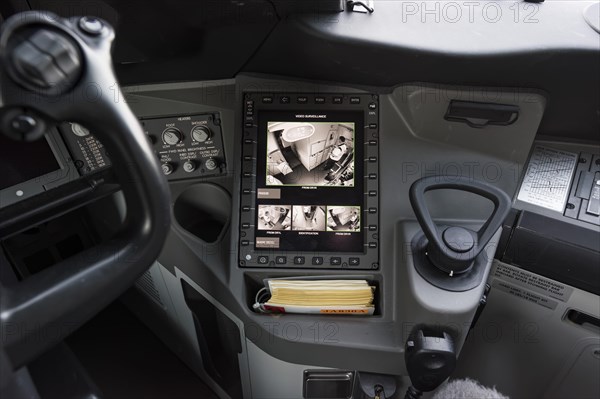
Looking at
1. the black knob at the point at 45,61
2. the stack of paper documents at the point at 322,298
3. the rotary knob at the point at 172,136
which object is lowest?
the stack of paper documents at the point at 322,298

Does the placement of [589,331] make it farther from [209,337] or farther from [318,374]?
Answer: [209,337]

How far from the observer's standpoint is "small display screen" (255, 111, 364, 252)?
976 mm

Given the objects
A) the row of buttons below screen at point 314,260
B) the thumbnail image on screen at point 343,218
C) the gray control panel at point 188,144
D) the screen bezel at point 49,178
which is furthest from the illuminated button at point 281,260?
the screen bezel at point 49,178

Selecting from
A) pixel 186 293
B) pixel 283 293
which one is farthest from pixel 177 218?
pixel 283 293

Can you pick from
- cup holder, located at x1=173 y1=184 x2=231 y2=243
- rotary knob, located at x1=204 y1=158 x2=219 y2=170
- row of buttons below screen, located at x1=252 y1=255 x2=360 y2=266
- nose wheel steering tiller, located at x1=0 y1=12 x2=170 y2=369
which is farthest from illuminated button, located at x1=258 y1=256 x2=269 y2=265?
nose wheel steering tiller, located at x1=0 y1=12 x2=170 y2=369

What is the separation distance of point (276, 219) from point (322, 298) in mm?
179

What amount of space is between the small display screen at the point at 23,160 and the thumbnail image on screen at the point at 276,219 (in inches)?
20.5

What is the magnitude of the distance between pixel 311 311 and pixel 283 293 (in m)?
0.06

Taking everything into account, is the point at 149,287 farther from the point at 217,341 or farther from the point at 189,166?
the point at 189,166

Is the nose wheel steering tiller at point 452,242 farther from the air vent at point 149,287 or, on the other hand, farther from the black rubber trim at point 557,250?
the air vent at point 149,287

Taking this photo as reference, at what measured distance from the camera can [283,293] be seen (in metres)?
0.94

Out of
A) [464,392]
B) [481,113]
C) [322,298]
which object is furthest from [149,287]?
[481,113]

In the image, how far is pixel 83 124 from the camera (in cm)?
52

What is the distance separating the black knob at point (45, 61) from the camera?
1.51 feet
